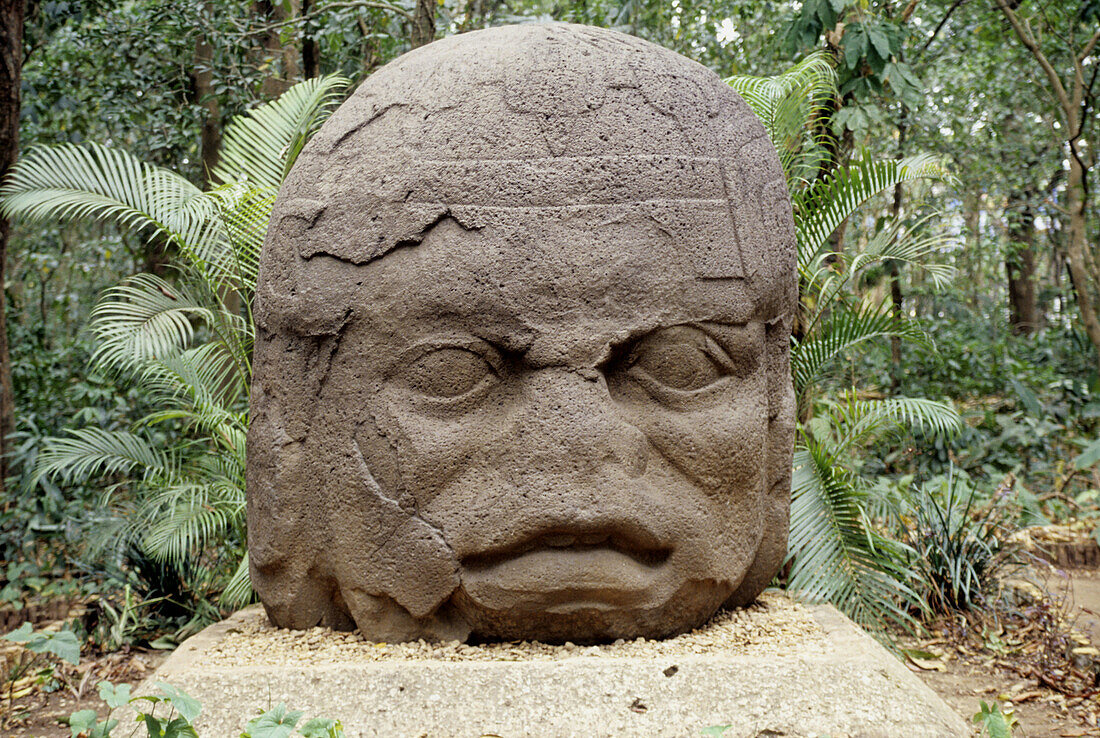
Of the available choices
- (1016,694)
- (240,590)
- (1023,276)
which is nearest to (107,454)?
(240,590)

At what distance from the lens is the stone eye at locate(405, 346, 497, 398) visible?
108 inches

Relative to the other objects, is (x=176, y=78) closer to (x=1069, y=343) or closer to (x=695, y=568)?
(x=695, y=568)

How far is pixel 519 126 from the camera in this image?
276 centimetres

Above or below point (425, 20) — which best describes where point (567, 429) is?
below

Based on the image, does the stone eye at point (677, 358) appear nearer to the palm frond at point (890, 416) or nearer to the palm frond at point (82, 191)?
the palm frond at point (890, 416)

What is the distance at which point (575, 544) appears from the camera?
2.77 meters

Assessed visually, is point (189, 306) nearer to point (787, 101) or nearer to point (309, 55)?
point (309, 55)

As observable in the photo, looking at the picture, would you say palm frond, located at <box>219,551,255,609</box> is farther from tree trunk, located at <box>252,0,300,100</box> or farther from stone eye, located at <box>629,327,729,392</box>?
tree trunk, located at <box>252,0,300,100</box>

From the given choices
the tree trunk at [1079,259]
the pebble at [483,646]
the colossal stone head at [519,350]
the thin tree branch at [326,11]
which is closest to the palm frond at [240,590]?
the pebble at [483,646]

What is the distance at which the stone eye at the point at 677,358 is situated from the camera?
9.20 ft

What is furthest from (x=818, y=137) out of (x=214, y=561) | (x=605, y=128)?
(x=214, y=561)

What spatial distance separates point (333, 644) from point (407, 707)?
55 centimetres

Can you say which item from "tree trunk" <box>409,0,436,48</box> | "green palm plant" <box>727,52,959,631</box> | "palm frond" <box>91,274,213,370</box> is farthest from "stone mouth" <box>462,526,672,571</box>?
"tree trunk" <box>409,0,436,48</box>

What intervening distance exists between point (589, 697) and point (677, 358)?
962 millimetres
